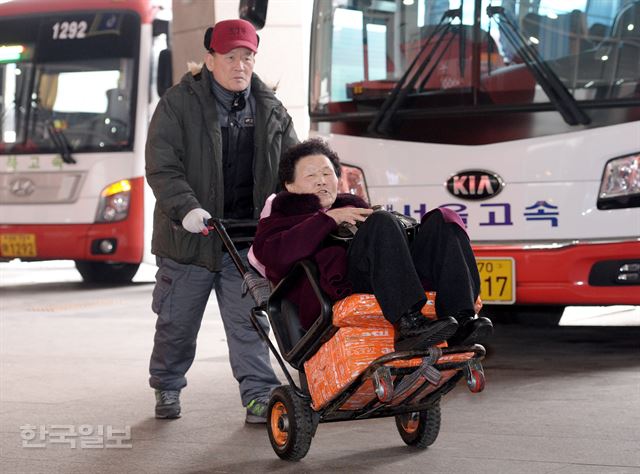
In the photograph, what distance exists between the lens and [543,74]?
24.6 ft

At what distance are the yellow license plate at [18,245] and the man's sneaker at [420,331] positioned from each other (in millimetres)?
9569

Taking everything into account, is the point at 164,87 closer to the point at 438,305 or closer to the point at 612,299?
the point at 612,299

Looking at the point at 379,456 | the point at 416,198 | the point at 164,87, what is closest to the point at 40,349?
the point at 416,198

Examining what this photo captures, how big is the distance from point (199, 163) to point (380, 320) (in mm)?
1630

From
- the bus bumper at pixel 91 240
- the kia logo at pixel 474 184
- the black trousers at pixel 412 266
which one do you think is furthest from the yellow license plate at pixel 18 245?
the black trousers at pixel 412 266

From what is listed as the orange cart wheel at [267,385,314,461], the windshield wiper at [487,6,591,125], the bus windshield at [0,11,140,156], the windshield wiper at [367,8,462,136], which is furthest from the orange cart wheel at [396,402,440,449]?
the bus windshield at [0,11,140,156]

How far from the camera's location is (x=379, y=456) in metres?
5.09

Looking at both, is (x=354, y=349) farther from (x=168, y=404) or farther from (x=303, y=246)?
(x=168, y=404)

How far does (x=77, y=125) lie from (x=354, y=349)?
970cm

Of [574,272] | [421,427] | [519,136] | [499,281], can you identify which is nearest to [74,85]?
[519,136]

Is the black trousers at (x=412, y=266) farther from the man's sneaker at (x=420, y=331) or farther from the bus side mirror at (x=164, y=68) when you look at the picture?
the bus side mirror at (x=164, y=68)

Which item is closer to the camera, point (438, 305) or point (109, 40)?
point (438, 305)

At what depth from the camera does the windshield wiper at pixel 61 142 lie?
44.8 feet

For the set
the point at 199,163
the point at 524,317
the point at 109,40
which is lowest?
the point at 524,317
